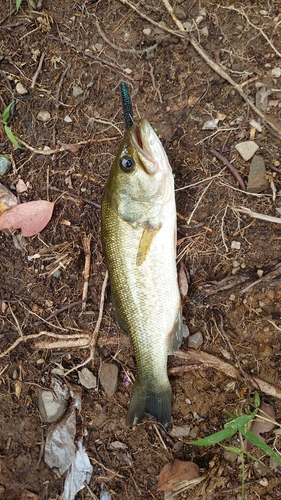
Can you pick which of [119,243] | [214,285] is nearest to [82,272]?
[119,243]

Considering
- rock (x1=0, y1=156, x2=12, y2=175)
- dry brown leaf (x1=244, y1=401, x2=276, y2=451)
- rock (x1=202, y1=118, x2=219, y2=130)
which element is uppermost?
rock (x1=202, y1=118, x2=219, y2=130)

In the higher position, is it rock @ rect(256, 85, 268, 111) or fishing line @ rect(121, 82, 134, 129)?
fishing line @ rect(121, 82, 134, 129)

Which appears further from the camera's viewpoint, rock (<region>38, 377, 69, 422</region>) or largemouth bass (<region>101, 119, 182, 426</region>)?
rock (<region>38, 377, 69, 422</region>)

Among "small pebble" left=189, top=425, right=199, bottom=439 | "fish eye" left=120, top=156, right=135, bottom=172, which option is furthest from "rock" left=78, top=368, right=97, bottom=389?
"fish eye" left=120, top=156, right=135, bottom=172

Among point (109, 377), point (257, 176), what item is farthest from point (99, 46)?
point (109, 377)

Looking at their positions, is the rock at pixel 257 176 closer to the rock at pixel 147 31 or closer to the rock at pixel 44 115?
the rock at pixel 147 31

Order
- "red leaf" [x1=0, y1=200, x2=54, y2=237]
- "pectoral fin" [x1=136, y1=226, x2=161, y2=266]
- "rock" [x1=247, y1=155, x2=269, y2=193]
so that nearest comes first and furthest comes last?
"pectoral fin" [x1=136, y1=226, x2=161, y2=266]
"rock" [x1=247, y1=155, x2=269, y2=193]
"red leaf" [x1=0, y1=200, x2=54, y2=237]

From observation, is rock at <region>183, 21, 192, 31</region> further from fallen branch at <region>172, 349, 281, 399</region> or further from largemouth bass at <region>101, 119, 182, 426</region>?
fallen branch at <region>172, 349, 281, 399</region>
